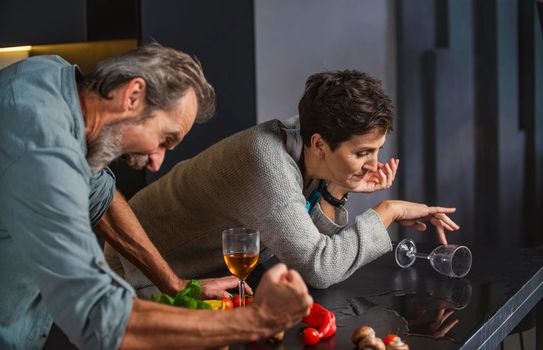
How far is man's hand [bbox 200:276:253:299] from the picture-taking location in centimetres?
191

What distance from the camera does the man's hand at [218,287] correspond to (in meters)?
1.91

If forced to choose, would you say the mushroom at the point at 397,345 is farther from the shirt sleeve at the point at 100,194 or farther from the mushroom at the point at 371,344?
the shirt sleeve at the point at 100,194

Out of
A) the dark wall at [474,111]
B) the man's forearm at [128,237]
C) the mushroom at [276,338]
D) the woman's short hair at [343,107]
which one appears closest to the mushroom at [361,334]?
the mushroom at [276,338]

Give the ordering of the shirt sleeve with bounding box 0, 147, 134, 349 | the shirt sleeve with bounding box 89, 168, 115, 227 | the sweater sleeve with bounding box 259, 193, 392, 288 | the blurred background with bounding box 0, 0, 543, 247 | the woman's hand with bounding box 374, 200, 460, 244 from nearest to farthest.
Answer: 1. the shirt sleeve with bounding box 0, 147, 134, 349
2. the shirt sleeve with bounding box 89, 168, 115, 227
3. the sweater sleeve with bounding box 259, 193, 392, 288
4. the woman's hand with bounding box 374, 200, 460, 244
5. the blurred background with bounding box 0, 0, 543, 247

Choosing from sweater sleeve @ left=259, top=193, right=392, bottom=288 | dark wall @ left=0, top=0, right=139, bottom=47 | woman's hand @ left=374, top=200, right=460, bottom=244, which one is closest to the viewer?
sweater sleeve @ left=259, top=193, right=392, bottom=288

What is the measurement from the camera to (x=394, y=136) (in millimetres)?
5301

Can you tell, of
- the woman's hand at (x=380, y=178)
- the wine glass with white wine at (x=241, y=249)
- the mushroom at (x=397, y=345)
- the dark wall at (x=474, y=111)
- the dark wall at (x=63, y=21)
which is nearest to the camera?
the mushroom at (x=397, y=345)

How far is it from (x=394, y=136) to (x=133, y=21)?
2.40 metres

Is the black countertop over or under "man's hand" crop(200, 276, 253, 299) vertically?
under

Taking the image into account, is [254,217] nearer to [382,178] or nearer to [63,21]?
[382,178]

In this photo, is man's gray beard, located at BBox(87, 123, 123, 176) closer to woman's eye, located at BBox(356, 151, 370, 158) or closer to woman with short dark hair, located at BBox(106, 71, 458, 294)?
woman with short dark hair, located at BBox(106, 71, 458, 294)

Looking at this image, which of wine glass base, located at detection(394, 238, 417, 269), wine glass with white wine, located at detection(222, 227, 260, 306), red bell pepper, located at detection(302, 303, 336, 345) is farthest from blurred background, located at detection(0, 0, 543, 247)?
red bell pepper, located at detection(302, 303, 336, 345)

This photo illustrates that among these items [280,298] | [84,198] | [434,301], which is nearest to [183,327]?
[280,298]

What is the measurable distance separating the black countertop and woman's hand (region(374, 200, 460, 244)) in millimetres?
89
